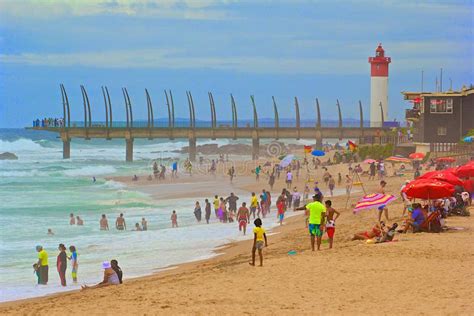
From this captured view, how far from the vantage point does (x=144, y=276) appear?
17453 mm

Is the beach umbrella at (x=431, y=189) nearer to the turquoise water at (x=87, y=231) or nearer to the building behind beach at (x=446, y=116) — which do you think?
the turquoise water at (x=87, y=231)

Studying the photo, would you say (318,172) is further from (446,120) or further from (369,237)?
(369,237)

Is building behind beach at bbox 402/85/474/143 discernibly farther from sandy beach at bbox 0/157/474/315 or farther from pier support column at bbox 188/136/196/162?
sandy beach at bbox 0/157/474/315

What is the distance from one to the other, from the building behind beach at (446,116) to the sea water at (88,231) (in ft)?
51.7

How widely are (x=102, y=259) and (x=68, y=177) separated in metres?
35.8

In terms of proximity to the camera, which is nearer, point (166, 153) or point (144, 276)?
point (144, 276)

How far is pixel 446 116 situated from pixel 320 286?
36656 mm

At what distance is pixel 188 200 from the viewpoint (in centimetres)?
3619

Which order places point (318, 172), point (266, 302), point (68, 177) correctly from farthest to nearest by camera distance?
point (68, 177) → point (318, 172) → point (266, 302)

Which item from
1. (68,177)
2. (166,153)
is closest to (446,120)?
(68,177)

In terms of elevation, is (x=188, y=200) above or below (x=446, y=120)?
below

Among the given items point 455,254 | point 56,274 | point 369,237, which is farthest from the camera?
point 56,274

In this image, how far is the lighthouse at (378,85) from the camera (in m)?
69.2

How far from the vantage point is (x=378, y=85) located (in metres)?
70.4
